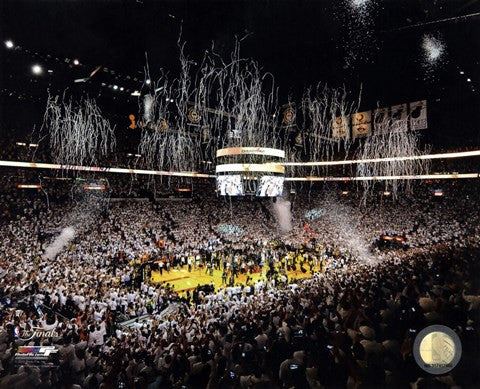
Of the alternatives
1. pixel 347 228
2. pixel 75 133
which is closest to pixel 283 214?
pixel 347 228

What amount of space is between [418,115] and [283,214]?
1895 centimetres

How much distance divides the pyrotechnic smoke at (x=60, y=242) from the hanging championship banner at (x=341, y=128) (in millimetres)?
Result: 28840

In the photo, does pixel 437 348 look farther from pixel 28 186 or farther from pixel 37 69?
pixel 37 69

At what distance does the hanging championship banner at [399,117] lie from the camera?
3156 centimetres

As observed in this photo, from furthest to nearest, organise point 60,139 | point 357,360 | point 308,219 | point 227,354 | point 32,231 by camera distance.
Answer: point 308,219, point 60,139, point 32,231, point 227,354, point 357,360

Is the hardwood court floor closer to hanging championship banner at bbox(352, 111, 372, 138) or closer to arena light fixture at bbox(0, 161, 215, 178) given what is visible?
arena light fixture at bbox(0, 161, 215, 178)

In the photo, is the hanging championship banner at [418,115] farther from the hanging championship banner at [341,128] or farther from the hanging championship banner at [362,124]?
the hanging championship banner at [341,128]

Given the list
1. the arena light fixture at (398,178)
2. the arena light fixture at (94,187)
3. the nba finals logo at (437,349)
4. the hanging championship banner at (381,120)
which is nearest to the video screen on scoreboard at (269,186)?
the hanging championship banner at (381,120)

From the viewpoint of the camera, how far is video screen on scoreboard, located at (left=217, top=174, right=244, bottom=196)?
29373 millimetres

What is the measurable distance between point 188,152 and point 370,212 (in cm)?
2744

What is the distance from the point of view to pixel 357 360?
4.61 metres

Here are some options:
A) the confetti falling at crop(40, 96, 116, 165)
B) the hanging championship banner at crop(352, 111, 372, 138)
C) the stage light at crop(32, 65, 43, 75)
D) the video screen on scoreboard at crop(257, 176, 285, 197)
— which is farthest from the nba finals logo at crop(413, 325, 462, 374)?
the stage light at crop(32, 65, 43, 75)

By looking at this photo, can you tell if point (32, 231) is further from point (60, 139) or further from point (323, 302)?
point (323, 302)

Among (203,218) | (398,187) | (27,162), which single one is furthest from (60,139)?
(398,187)
